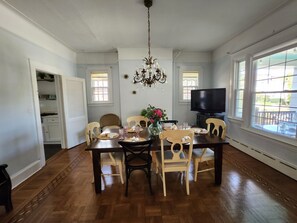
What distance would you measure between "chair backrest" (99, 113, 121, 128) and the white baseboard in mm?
2034

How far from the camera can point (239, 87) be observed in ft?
12.8

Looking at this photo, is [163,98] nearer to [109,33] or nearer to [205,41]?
[205,41]

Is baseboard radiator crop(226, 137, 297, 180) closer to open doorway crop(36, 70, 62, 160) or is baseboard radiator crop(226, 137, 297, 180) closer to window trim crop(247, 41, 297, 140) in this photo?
window trim crop(247, 41, 297, 140)

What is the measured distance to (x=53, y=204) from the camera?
2.00 meters

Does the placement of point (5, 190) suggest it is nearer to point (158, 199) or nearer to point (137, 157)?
point (137, 157)

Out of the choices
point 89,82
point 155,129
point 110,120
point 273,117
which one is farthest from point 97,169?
point 89,82

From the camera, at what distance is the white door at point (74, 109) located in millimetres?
3942

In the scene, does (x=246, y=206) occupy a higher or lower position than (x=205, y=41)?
lower

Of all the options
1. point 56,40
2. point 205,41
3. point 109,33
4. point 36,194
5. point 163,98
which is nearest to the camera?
point 36,194

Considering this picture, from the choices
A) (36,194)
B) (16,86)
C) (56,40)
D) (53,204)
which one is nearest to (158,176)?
(53,204)

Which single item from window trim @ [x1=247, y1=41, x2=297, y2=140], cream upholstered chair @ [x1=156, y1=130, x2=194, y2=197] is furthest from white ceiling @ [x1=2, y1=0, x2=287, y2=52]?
cream upholstered chair @ [x1=156, y1=130, x2=194, y2=197]

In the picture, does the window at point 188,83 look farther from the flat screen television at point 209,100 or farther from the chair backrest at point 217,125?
the chair backrest at point 217,125

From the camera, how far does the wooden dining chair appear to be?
1.99 metres

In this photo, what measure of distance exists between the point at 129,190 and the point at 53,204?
1.00 meters
